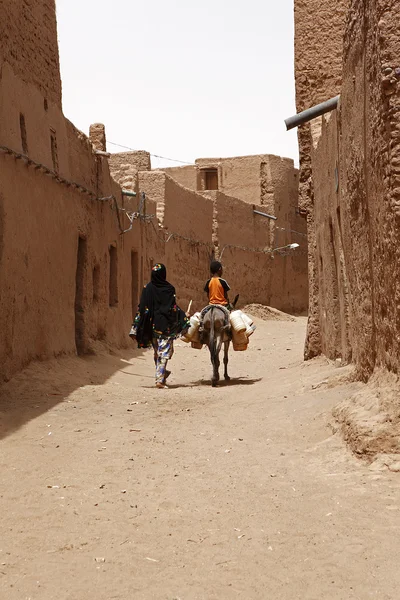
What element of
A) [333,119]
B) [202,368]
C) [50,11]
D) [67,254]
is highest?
[50,11]

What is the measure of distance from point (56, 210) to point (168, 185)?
27.9 ft

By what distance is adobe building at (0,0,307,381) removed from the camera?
9789 millimetres

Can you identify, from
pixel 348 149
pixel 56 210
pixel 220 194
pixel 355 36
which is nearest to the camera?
pixel 355 36

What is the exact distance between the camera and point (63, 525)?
4.76 metres

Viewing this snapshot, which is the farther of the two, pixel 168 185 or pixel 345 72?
pixel 168 185

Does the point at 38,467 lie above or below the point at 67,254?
below

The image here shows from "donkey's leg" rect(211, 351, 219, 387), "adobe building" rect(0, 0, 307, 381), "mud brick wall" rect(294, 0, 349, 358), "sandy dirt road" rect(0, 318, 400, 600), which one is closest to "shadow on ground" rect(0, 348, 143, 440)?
"sandy dirt road" rect(0, 318, 400, 600)

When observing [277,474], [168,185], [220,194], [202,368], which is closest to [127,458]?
[277,474]

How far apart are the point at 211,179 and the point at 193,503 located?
80.6ft

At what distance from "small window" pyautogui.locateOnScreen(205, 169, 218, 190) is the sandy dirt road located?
20.6 meters

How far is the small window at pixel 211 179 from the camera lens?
28781 mm

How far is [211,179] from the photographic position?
29.0m

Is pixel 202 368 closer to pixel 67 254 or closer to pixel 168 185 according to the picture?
pixel 67 254

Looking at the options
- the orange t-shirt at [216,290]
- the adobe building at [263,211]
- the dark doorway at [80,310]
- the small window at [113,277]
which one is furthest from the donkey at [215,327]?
the adobe building at [263,211]
